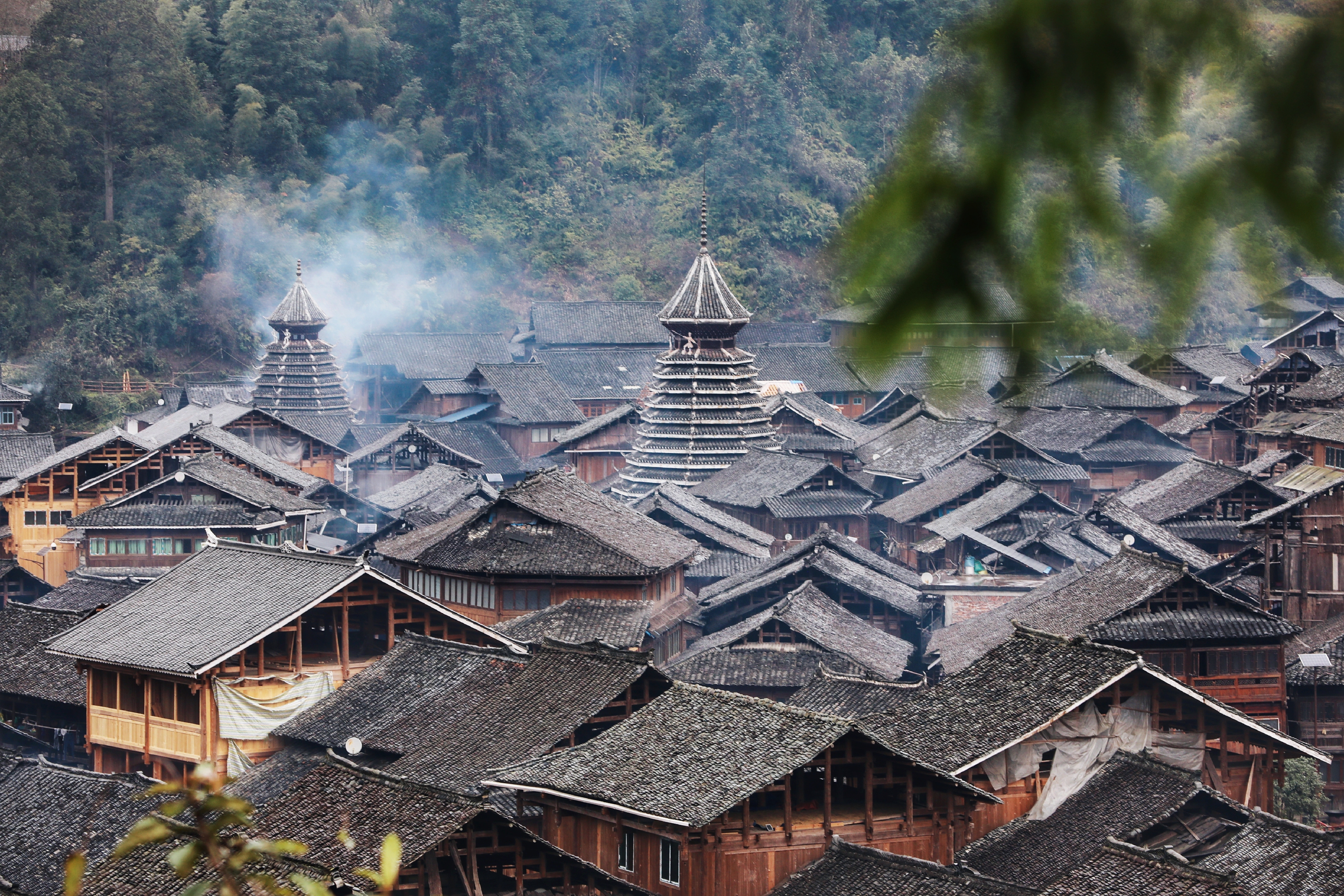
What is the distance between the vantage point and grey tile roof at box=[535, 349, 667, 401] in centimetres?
6144

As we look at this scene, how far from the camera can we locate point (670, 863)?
1636cm

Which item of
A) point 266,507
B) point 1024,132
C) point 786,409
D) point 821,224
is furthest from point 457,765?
point 821,224

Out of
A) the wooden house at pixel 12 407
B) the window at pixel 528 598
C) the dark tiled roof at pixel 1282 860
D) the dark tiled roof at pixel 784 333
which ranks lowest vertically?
the window at pixel 528 598

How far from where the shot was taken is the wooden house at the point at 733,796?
53.2ft

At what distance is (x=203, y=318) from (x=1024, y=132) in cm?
6609

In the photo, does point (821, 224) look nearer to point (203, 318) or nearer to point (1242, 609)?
point (203, 318)

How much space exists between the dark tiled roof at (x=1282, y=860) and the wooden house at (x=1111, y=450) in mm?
30174

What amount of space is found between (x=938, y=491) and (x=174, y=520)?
17413mm

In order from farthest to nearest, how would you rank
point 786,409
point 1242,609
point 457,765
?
point 786,409
point 1242,609
point 457,765

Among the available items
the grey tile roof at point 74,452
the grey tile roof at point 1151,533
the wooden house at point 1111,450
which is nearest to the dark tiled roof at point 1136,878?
the grey tile roof at point 1151,533

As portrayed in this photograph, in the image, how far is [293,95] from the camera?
74312 millimetres

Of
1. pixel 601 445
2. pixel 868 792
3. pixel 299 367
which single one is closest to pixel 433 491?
pixel 601 445

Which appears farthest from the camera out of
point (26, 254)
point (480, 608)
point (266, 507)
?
point (26, 254)

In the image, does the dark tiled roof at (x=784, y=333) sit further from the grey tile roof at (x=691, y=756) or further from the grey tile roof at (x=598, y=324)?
the grey tile roof at (x=691, y=756)
